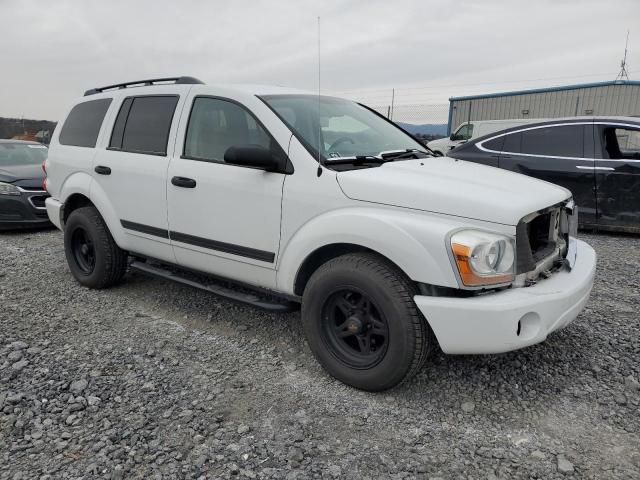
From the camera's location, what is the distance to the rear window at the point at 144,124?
370cm

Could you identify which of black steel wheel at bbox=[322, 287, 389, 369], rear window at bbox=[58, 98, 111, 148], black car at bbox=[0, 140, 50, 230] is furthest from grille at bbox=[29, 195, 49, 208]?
black steel wheel at bbox=[322, 287, 389, 369]

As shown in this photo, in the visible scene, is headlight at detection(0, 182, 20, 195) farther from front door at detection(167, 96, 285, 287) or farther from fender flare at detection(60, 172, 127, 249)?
front door at detection(167, 96, 285, 287)

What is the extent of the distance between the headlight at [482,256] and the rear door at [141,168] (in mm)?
2232

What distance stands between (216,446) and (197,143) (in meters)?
2.09

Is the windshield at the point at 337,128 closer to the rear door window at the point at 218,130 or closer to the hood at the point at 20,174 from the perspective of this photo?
the rear door window at the point at 218,130

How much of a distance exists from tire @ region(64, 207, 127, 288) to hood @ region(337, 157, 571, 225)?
2.51 m

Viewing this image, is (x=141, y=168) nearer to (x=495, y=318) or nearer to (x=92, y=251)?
(x=92, y=251)

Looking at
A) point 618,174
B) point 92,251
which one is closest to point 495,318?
point 92,251

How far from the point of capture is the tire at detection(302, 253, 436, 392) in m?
2.51

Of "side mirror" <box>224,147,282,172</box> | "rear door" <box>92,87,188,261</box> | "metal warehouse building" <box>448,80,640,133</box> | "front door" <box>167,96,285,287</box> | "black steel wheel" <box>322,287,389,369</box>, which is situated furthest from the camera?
"metal warehouse building" <box>448,80,640,133</box>

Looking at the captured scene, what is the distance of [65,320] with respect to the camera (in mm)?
3809

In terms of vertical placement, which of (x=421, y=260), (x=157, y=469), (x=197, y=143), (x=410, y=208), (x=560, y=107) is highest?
(x=560, y=107)

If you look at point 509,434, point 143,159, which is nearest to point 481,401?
point 509,434

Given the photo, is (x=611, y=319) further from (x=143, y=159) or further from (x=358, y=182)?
Answer: (x=143, y=159)
